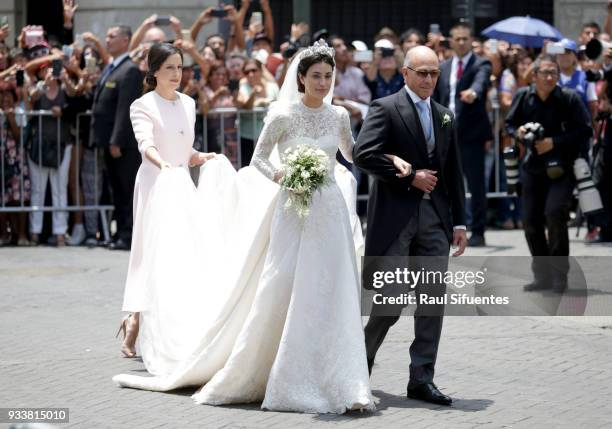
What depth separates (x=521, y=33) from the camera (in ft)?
60.8

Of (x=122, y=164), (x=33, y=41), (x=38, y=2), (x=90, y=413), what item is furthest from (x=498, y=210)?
(x=38, y=2)

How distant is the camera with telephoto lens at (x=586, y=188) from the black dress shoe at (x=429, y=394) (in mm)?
4685

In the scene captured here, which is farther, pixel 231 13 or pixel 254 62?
pixel 231 13

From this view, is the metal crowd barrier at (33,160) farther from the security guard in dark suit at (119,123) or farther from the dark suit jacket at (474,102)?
the dark suit jacket at (474,102)

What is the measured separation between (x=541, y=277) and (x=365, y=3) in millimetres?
13938

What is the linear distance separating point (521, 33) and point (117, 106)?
6119 millimetres

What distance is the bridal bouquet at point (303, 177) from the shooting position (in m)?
7.94

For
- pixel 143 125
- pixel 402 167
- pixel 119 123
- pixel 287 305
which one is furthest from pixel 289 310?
pixel 119 123

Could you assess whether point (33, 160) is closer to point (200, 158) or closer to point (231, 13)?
point (231, 13)

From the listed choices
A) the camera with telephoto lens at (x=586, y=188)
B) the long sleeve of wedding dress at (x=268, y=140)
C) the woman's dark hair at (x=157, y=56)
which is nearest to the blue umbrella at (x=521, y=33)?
the camera with telephoto lens at (x=586, y=188)

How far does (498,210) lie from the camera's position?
17.6 m

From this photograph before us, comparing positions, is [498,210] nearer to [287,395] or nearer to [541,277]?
[541,277]

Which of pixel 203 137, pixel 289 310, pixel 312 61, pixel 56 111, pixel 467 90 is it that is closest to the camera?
pixel 289 310

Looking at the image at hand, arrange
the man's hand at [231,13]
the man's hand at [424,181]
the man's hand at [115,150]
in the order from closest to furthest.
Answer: the man's hand at [424,181] < the man's hand at [115,150] < the man's hand at [231,13]
